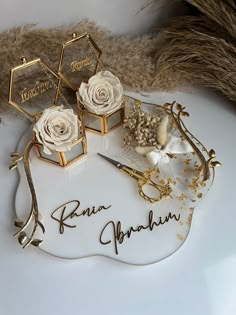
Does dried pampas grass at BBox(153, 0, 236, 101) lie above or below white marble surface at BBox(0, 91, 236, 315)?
above

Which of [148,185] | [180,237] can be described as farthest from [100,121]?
[180,237]

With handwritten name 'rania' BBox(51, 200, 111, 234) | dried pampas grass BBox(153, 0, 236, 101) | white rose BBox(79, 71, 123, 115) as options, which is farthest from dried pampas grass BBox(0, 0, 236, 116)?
handwritten name 'rania' BBox(51, 200, 111, 234)

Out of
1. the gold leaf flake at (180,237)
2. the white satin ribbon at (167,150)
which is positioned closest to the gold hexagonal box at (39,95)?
the white satin ribbon at (167,150)

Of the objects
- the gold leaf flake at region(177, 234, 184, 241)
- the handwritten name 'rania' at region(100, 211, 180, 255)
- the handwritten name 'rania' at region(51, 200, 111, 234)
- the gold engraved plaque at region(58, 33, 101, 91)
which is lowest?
the gold leaf flake at region(177, 234, 184, 241)

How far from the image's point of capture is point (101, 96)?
31.3 inches

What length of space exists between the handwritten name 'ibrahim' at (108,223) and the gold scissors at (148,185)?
0.03 metres

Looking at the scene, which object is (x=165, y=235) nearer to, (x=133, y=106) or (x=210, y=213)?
(x=210, y=213)

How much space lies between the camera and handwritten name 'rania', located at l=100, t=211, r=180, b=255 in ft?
2.31

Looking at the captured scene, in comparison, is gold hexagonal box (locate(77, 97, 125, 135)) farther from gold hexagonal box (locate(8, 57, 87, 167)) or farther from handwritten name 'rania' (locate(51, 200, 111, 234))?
handwritten name 'rania' (locate(51, 200, 111, 234))

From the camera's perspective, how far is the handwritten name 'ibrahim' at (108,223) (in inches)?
27.8

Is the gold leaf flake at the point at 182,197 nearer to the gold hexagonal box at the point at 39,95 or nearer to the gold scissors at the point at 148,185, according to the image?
the gold scissors at the point at 148,185

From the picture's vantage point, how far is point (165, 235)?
0.71 m

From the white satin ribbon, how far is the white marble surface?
0.09 metres

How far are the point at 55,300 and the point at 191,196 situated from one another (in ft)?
0.90
